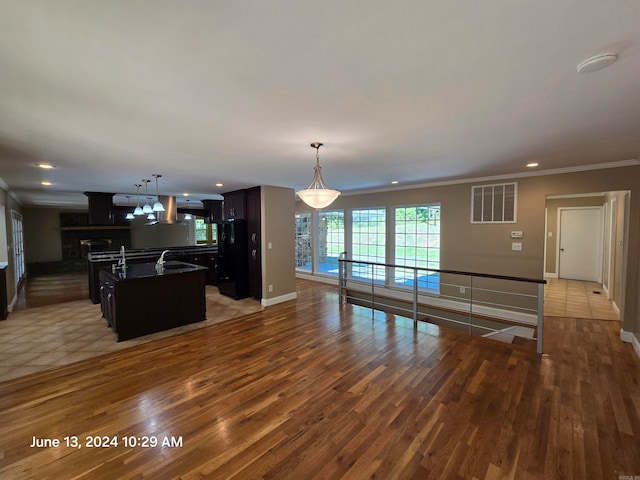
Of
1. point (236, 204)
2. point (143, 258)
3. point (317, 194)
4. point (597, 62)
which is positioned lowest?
point (143, 258)

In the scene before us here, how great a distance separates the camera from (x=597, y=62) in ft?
4.48

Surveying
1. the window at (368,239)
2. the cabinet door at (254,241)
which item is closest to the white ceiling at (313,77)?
the cabinet door at (254,241)

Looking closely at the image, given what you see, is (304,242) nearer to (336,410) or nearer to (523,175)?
(523,175)

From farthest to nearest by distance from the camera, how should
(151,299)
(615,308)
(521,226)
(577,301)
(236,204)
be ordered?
1. (236,204)
2. (577,301)
3. (615,308)
4. (521,226)
5. (151,299)

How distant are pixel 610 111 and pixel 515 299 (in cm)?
359

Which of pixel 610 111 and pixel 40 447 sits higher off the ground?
pixel 610 111

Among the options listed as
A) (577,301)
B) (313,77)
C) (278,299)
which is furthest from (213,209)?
(577,301)

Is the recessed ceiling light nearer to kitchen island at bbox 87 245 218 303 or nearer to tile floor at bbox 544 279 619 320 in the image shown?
tile floor at bbox 544 279 619 320

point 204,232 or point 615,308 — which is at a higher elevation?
point 204,232

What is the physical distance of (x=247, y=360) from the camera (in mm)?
3166

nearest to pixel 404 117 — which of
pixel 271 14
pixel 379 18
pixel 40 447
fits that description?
pixel 379 18

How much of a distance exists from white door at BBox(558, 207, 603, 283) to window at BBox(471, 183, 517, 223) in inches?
169

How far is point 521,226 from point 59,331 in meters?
7.56

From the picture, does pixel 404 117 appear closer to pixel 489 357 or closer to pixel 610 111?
pixel 610 111
